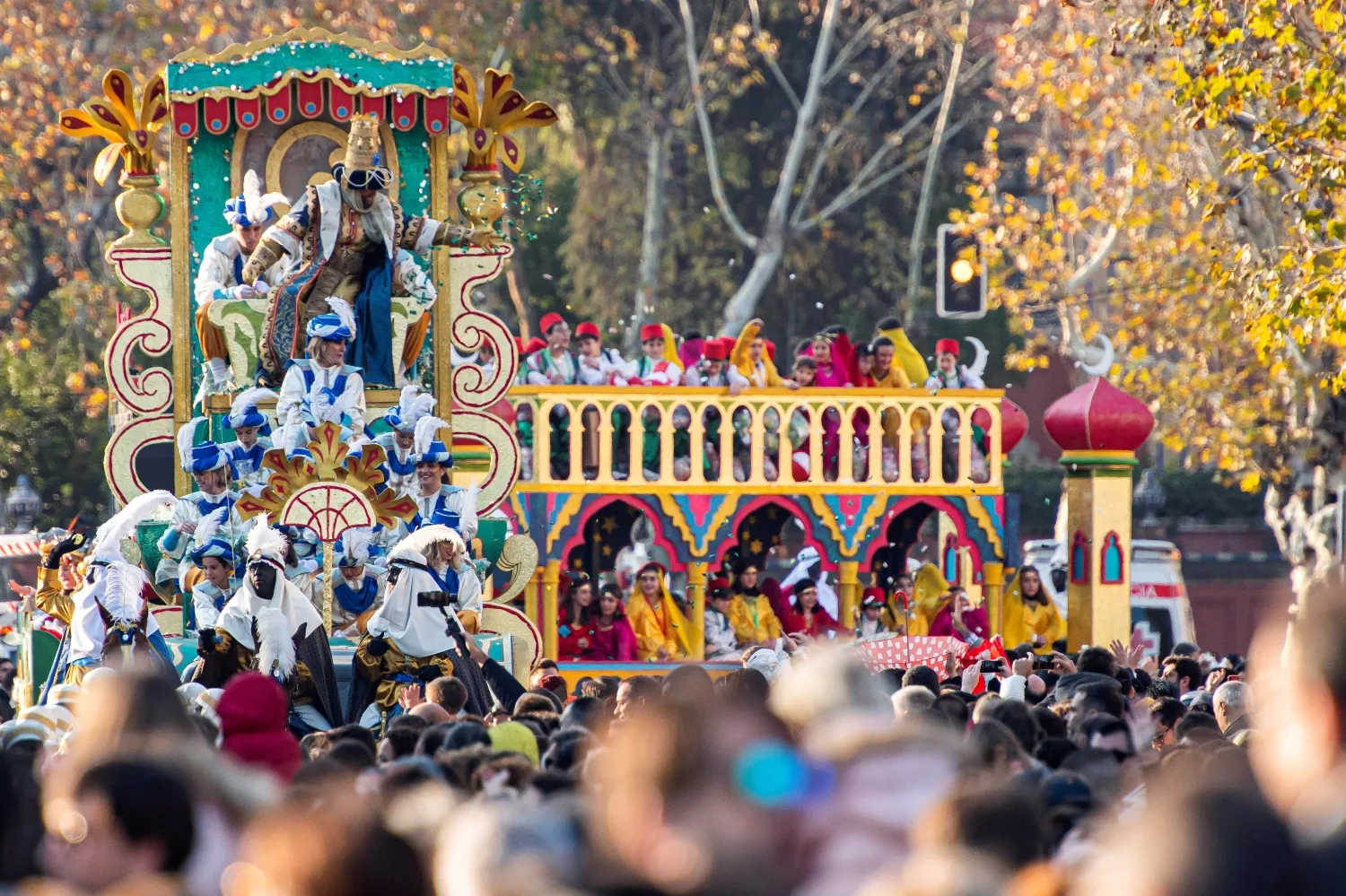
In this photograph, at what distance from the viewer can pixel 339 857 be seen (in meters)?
4.07

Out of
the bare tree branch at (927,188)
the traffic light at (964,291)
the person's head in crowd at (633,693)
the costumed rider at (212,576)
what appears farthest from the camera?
the bare tree branch at (927,188)

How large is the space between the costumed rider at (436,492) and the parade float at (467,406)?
27 cm

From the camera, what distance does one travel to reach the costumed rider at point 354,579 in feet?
48.6

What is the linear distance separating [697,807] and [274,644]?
352 inches

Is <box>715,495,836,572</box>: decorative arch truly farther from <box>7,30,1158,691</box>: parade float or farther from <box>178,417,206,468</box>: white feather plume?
<box>178,417,206,468</box>: white feather plume

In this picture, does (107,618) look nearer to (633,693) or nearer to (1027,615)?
(633,693)

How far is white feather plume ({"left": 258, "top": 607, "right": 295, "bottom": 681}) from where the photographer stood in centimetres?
1277

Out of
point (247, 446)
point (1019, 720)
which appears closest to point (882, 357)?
point (247, 446)

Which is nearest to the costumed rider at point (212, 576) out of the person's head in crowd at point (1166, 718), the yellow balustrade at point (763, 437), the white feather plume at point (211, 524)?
the white feather plume at point (211, 524)

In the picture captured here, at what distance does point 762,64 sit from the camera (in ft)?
118

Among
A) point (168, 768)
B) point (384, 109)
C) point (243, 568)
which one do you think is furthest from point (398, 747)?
point (384, 109)

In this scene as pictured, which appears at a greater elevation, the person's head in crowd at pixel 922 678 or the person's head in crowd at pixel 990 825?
the person's head in crowd at pixel 990 825

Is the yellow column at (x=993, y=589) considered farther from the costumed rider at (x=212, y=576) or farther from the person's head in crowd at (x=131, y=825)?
the person's head in crowd at (x=131, y=825)

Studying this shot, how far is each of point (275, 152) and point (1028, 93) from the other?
1548 cm
